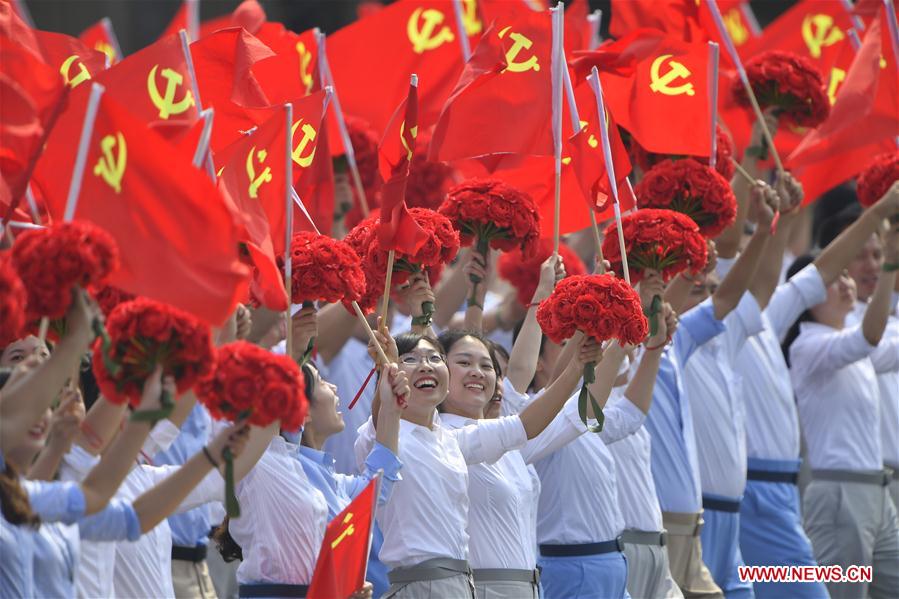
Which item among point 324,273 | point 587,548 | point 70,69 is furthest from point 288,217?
point 587,548

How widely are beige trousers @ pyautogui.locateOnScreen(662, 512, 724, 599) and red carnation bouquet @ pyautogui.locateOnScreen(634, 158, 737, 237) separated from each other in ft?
5.01

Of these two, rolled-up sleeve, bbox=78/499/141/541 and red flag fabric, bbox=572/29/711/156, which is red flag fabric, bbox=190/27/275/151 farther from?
rolled-up sleeve, bbox=78/499/141/541

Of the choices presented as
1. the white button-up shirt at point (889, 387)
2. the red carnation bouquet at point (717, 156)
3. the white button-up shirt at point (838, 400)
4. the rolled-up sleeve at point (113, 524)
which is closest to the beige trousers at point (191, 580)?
the rolled-up sleeve at point (113, 524)

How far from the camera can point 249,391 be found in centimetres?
492

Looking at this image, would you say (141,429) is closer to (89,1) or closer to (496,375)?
(496,375)

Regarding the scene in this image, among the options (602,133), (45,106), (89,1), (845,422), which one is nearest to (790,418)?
(845,422)

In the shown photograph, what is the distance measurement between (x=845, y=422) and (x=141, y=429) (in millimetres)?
5776

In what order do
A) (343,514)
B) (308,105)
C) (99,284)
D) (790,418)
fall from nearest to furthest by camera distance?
(99,284)
(343,514)
(308,105)
(790,418)

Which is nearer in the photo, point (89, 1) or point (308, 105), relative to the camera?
point (308, 105)

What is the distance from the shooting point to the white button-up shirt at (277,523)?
6169 millimetres

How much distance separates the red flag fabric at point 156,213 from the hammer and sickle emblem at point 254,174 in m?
1.24

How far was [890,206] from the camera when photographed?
345 inches

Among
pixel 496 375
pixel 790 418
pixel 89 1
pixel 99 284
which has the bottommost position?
pixel 89 1

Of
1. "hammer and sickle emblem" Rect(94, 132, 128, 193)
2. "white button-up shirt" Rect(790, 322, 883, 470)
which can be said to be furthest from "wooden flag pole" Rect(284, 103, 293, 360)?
"white button-up shirt" Rect(790, 322, 883, 470)
